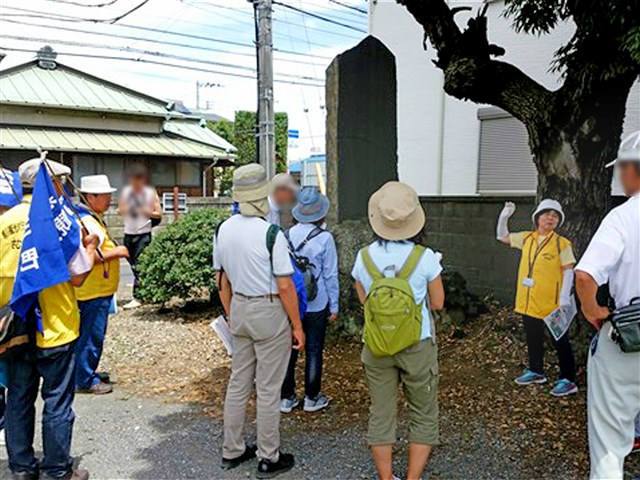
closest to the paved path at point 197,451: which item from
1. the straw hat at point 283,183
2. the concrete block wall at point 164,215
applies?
the straw hat at point 283,183

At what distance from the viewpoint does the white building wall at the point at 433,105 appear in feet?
24.9

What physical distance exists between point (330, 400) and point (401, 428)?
71 cm

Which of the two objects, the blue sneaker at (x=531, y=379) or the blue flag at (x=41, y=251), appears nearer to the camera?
the blue flag at (x=41, y=251)

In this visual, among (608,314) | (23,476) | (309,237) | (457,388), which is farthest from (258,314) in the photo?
(457,388)

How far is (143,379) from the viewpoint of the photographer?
508cm

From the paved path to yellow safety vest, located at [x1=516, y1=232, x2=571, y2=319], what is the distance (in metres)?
1.17

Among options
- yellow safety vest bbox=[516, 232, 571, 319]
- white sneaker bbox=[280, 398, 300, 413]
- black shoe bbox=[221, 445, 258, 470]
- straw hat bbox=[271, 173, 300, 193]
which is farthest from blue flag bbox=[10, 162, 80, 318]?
yellow safety vest bbox=[516, 232, 571, 319]

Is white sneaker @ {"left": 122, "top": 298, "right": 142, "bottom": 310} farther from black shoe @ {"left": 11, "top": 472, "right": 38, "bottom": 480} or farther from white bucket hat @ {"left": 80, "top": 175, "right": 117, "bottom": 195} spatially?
black shoe @ {"left": 11, "top": 472, "right": 38, "bottom": 480}

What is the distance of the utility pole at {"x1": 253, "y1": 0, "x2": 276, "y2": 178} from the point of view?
11492 millimetres

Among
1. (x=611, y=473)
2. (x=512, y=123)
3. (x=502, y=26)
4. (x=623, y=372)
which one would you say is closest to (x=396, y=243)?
(x=623, y=372)

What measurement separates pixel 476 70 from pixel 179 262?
13.3 ft

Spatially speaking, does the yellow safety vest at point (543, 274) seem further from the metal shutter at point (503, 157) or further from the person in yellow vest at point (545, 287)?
the metal shutter at point (503, 157)

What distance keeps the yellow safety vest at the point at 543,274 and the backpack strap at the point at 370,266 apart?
76.6 inches

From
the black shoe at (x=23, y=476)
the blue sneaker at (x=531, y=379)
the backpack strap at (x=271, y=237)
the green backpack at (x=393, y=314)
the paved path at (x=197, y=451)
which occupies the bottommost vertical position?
the paved path at (x=197, y=451)
